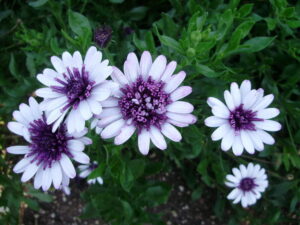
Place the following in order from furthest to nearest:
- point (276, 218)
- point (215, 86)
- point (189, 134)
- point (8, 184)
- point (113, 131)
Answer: point (276, 218) → point (8, 184) → point (215, 86) → point (189, 134) → point (113, 131)

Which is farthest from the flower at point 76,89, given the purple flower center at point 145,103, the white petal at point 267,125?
the white petal at point 267,125

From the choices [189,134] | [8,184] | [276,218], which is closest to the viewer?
[189,134]

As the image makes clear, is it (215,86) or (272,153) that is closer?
(215,86)

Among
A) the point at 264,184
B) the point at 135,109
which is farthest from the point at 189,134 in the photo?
the point at 264,184

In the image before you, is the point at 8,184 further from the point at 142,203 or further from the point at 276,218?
the point at 276,218

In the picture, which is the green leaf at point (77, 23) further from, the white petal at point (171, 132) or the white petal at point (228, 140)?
the white petal at point (228, 140)

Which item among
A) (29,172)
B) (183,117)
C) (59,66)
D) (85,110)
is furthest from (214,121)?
(29,172)
